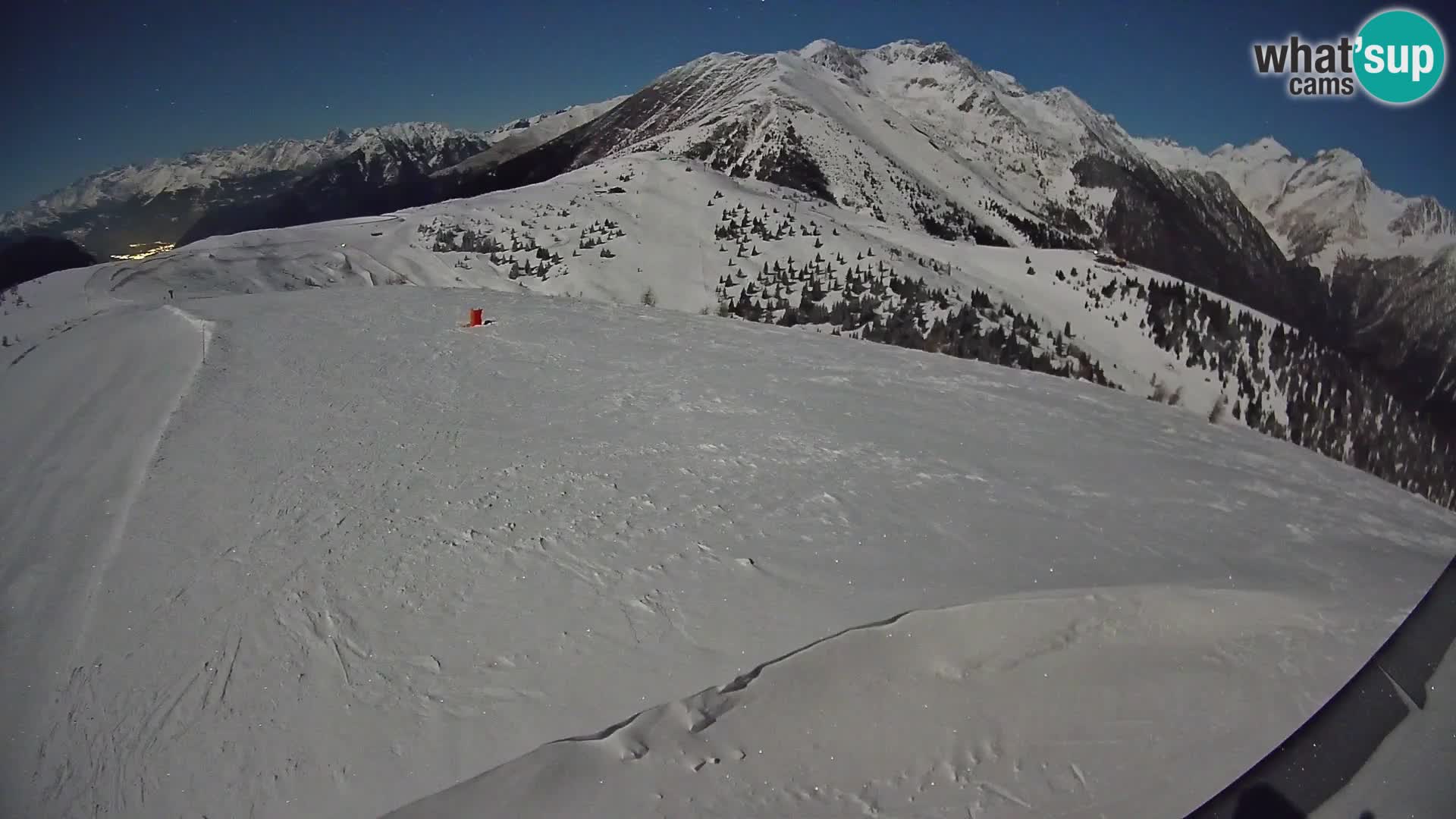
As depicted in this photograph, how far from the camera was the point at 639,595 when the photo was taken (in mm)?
3537

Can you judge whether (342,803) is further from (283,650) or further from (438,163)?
(438,163)

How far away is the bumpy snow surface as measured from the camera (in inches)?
101

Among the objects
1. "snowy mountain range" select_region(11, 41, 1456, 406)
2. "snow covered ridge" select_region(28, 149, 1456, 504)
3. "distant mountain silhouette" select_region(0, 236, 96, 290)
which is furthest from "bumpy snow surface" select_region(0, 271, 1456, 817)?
"snowy mountain range" select_region(11, 41, 1456, 406)

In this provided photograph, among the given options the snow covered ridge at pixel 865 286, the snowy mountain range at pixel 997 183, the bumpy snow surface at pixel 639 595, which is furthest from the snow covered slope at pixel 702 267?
the bumpy snow surface at pixel 639 595

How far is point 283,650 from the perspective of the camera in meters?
3.12

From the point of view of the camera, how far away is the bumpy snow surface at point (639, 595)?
256 centimetres

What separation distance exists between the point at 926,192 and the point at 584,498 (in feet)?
136

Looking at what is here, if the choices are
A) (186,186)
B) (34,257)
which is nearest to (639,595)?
(34,257)

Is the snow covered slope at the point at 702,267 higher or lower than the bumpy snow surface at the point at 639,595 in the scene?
higher

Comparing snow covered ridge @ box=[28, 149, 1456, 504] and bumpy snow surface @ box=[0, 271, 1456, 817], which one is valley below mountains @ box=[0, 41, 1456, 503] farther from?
bumpy snow surface @ box=[0, 271, 1456, 817]

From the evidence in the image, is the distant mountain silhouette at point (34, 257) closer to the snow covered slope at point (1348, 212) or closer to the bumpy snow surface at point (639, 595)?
the bumpy snow surface at point (639, 595)

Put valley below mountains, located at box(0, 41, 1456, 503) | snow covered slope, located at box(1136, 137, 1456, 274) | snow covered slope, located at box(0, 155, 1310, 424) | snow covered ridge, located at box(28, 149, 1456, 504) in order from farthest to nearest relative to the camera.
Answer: snow covered slope, located at box(0, 155, 1310, 424)
snow covered ridge, located at box(28, 149, 1456, 504)
valley below mountains, located at box(0, 41, 1456, 503)
snow covered slope, located at box(1136, 137, 1456, 274)

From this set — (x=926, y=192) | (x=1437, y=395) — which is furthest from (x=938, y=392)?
(x=926, y=192)

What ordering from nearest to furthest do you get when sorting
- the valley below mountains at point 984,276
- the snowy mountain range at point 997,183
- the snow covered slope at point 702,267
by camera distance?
the valley below mountains at point 984,276 < the snowy mountain range at point 997,183 < the snow covered slope at point 702,267
